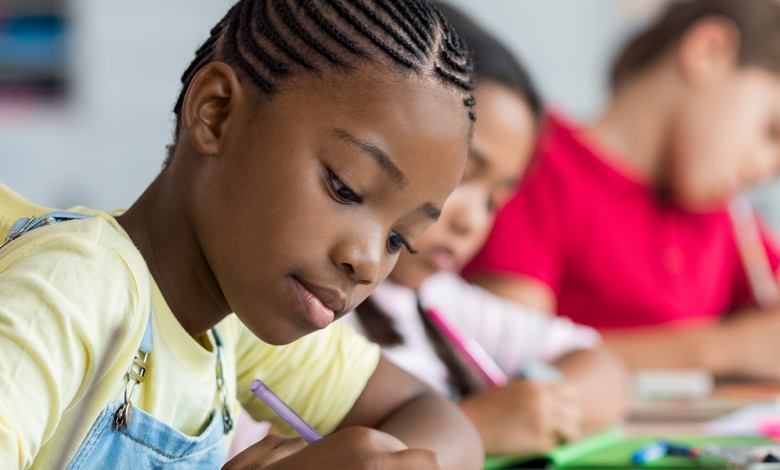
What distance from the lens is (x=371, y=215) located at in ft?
1.31

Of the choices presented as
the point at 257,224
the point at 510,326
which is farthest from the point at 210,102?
the point at 510,326

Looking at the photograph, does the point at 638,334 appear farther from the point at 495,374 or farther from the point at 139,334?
the point at 139,334

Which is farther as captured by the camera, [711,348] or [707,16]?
[707,16]

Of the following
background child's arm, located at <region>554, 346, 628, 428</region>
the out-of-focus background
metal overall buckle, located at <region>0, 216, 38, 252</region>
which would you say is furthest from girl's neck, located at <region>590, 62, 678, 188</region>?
metal overall buckle, located at <region>0, 216, 38, 252</region>

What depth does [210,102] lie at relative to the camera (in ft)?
1.41

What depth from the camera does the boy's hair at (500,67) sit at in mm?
863

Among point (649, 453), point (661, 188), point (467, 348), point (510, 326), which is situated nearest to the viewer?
point (649, 453)

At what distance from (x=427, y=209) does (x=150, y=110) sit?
211 centimetres

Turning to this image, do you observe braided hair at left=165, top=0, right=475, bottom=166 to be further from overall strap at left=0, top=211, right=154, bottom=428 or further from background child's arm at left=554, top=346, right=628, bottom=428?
background child's arm at left=554, top=346, right=628, bottom=428

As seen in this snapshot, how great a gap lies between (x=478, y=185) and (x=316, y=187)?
0.48 m

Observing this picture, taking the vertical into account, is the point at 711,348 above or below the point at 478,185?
below

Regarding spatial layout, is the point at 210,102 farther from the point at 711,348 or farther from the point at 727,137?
the point at 727,137

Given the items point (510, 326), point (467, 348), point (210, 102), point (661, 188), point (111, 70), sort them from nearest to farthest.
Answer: point (210, 102), point (467, 348), point (510, 326), point (661, 188), point (111, 70)

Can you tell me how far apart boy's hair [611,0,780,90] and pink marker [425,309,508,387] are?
84 cm
